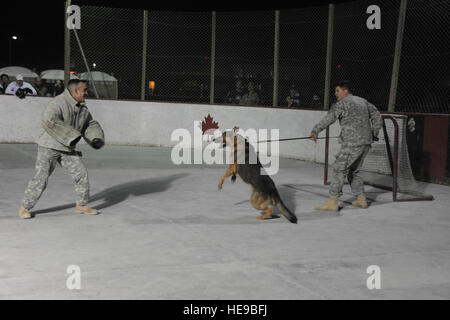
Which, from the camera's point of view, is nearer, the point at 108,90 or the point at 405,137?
the point at 405,137

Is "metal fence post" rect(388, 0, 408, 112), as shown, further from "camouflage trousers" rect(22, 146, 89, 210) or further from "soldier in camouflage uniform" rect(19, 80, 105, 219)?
"camouflage trousers" rect(22, 146, 89, 210)

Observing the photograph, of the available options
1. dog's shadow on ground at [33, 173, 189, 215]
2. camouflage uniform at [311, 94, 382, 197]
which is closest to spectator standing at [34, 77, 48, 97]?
dog's shadow on ground at [33, 173, 189, 215]

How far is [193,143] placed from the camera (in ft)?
54.1

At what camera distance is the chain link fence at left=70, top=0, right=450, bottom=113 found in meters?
11.7

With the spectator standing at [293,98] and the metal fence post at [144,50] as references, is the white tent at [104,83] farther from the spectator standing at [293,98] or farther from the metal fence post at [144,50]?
the spectator standing at [293,98]

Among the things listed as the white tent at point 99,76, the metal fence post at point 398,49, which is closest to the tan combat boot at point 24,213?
the metal fence post at point 398,49

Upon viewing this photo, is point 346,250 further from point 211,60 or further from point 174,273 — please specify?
point 211,60

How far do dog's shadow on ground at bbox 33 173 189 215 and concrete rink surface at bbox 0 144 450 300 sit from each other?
3 cm

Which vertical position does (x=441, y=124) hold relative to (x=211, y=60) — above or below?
below

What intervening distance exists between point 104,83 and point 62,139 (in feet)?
33.3

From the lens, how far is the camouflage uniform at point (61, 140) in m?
6.88
